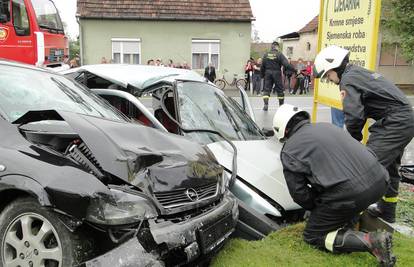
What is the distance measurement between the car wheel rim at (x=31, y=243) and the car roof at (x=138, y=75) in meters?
2.80

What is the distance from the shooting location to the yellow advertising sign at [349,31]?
17.8 feet

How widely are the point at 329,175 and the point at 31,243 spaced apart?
2.16 m

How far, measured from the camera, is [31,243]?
109 inches

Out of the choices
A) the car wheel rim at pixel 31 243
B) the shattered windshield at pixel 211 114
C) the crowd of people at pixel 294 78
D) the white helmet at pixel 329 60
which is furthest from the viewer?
the crowd of people at pixel 294 78

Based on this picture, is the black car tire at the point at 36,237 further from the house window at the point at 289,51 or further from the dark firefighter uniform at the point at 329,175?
the house window at the point at 289,51

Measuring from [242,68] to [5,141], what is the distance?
2389 centimetres

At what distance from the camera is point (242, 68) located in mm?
26422

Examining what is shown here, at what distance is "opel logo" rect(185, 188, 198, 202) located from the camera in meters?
3.10

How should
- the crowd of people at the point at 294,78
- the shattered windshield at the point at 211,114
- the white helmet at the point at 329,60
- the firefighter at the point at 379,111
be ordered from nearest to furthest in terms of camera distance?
the firefighter at the point at 379,111 → the white helmet at the point at 329,60 → the shattered windshield at the point at 211,114 → the crowd of people at the point at 294,78

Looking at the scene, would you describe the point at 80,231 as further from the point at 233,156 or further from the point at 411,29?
the point at 411,29

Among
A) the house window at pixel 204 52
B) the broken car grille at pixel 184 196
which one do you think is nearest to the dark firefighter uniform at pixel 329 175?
the broken car grille at pixel 184 196

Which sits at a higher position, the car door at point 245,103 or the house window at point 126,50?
the house window at point 126,50

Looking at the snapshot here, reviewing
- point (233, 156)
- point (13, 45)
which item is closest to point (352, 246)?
point (233, 156)

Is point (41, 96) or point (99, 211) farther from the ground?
point (41, 96)
